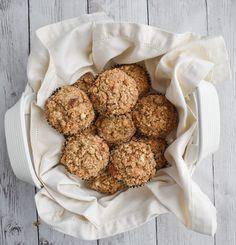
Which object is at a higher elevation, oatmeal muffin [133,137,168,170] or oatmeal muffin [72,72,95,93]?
oatmeal muffin [72,72,95,93]

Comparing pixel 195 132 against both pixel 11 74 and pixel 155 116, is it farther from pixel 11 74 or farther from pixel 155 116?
pixel 11 74

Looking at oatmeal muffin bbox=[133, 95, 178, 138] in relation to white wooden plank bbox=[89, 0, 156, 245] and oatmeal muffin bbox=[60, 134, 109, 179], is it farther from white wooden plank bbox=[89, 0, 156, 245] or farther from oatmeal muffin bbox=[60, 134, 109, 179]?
white wooden plank bbox=[89, 0, 156, 245]

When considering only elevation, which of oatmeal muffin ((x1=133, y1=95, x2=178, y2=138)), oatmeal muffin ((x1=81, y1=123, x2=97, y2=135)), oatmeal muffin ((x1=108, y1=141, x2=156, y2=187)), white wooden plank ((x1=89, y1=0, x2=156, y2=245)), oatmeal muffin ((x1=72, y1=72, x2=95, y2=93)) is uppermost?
white wooden plank ((x1=89, y1=0, x2=156, y2=245))

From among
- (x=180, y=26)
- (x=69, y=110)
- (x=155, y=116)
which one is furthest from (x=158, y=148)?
(x=180, y=26)

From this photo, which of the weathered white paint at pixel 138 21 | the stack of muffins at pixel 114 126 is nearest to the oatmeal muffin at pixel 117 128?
the stack of muffins at pixel 114 126

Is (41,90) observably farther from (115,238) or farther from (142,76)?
(115,238)

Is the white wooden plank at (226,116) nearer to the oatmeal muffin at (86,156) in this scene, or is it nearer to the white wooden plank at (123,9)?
the white wooden plank at (123,9)

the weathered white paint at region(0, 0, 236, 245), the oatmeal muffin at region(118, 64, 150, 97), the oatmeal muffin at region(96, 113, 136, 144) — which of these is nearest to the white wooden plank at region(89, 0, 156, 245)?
the weathered white paint at region(0, 0, 236, 245)
